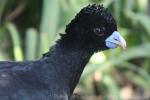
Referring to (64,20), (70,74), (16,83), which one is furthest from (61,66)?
(64,20)

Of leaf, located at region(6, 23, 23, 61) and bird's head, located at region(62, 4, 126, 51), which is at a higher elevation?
leaf, located at region(6, 23, 23, 61)

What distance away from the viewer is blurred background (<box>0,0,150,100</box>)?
5207 millimetres

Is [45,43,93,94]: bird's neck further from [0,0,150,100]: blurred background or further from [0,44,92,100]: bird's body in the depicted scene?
[0,0,150,100]: blurred background

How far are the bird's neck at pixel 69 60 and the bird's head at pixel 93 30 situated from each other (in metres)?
0.04

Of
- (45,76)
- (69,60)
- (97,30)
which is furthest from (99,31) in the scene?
(45,76)

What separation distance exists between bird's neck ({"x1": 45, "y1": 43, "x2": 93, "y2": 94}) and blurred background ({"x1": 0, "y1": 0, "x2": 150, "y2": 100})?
1.38 metres

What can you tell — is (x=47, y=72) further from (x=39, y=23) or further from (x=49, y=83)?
(x=39, y=23)

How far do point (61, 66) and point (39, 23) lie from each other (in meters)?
2.16

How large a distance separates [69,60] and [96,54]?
73.1 inches

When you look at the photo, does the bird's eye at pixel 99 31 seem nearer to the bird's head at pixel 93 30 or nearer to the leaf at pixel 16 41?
the bird's head at pixel 93 30

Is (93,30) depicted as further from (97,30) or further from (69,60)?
(69,60)

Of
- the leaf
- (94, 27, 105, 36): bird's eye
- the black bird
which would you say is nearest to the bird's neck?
the black bird

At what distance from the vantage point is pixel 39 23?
18.4 feet

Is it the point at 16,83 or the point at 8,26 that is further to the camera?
the point at 8,26
